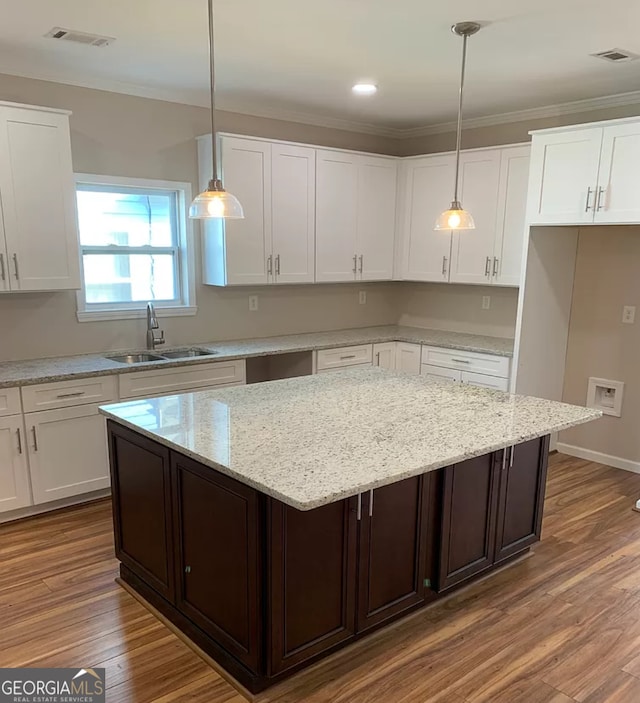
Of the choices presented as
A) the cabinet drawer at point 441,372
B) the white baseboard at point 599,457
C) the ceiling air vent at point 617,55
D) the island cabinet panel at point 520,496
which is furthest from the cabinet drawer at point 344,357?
the ceiling air vent at point 617,55

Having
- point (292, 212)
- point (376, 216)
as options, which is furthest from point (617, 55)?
point (292, 212)

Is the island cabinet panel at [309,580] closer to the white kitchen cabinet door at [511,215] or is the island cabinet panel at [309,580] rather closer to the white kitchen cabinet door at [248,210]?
the white kitchen cabinet door at [248,210]

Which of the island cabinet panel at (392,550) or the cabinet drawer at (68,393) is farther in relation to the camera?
the cabinet drawer at (68,393)

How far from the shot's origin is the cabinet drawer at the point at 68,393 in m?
3.28

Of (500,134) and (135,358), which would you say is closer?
(135,358)

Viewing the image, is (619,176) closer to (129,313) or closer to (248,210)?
(248,210)

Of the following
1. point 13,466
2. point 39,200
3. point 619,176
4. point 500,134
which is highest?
point 500,134

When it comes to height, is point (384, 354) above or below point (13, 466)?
above

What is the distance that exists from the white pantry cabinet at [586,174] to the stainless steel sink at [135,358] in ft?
9.02

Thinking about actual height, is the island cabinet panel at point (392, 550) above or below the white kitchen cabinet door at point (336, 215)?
below

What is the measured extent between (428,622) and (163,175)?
330cm

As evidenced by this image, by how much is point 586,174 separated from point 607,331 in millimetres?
1239

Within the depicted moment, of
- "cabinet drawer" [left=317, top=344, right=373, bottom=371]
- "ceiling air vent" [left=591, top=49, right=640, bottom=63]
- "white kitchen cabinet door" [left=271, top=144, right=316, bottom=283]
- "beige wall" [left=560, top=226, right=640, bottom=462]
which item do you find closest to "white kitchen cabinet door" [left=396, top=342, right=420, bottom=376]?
"cabinet drawer" [left=317, top=344, right=373, bottom=371]

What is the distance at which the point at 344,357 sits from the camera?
4594mm
